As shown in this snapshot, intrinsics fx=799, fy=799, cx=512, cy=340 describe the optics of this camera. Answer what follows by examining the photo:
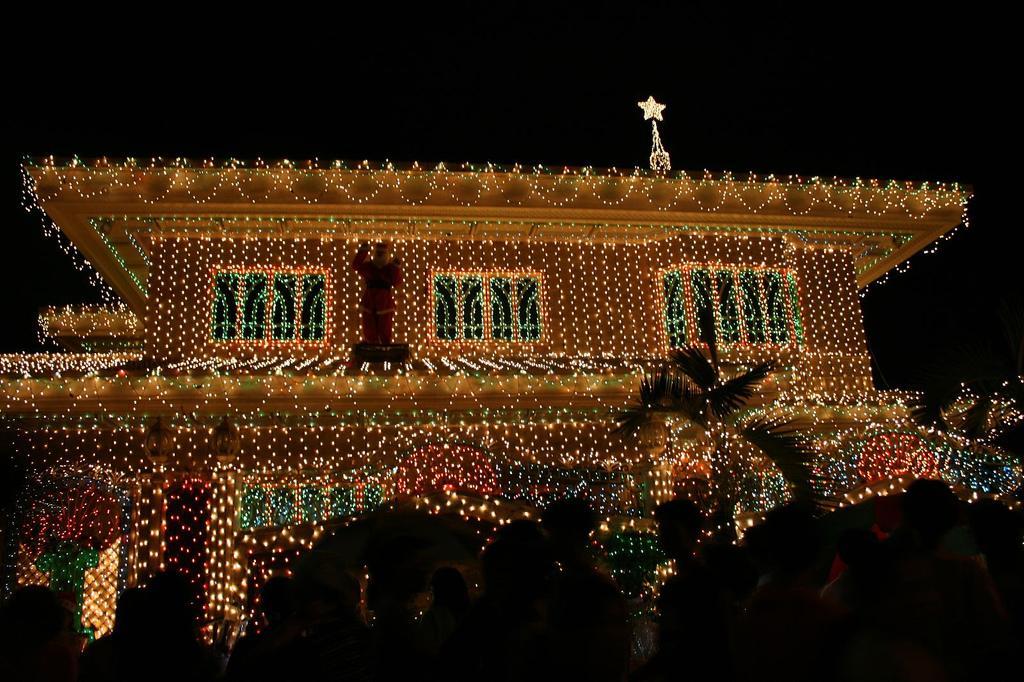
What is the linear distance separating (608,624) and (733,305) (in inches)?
446

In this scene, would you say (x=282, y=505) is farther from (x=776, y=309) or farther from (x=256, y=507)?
(x=776, y=309)

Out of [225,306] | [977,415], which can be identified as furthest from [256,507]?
[977,415]

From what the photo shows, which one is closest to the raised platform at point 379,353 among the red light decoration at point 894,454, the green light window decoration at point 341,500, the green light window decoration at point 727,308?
the green light window decoration at point 341,500

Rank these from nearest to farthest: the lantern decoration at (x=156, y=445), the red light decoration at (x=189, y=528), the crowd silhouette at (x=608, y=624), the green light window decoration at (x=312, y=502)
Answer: the crowd silhouette at (x=608, y=624), the red light decoration at (x=189, y=528), the lantern decoration at (x=156, y=445), the green light window decoration at (x=312, y=502)

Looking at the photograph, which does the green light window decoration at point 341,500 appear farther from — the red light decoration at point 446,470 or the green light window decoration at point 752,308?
the green light window decoration at point 752,308

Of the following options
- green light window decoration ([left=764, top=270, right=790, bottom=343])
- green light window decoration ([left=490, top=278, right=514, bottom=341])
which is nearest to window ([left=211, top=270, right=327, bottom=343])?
green light window decoration ([left=490, top=278, right=514, bottom=341])

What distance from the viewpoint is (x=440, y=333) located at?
13.3 meters

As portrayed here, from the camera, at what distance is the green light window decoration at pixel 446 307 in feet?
43.7

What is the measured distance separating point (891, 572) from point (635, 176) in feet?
35.9

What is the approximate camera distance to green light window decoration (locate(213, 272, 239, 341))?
12.9 m

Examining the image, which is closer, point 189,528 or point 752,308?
point 189,528

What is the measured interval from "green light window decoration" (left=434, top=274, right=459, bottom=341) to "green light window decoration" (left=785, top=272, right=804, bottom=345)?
19.2ft

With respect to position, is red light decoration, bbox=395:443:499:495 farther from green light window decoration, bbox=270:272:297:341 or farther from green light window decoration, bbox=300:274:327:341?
green light window decoration, bbox=270:272:297:341

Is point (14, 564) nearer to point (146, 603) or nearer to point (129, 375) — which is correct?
point (129, 375)
